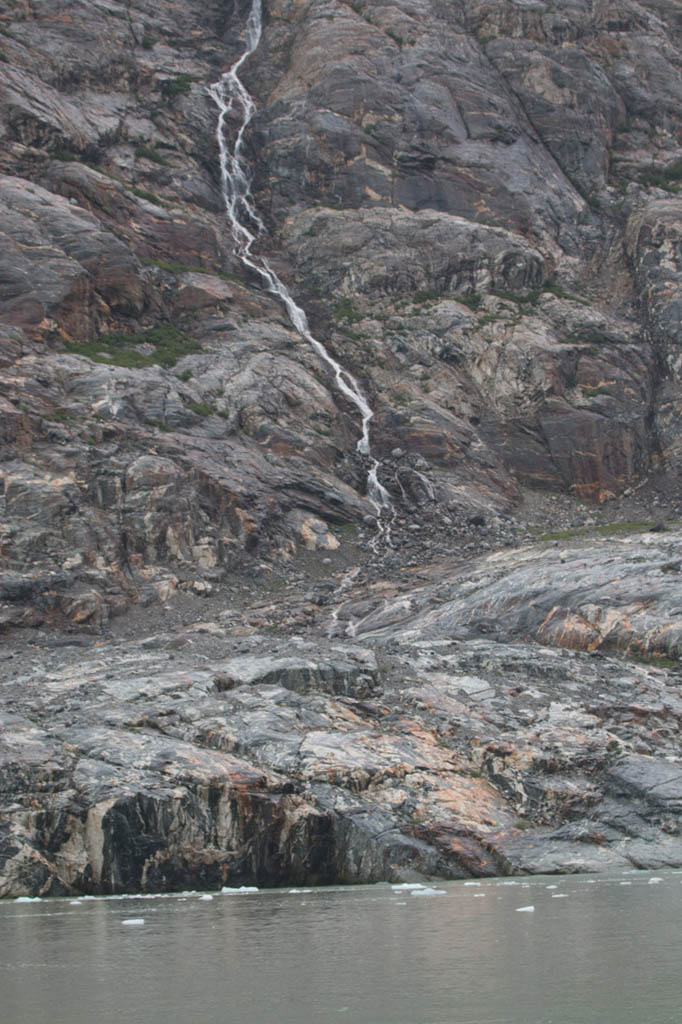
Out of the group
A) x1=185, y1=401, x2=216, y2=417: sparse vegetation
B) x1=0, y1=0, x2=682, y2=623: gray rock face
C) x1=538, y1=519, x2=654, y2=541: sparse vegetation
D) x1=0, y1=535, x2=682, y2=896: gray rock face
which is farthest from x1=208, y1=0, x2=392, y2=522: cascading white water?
x1=0, y1=535, x2=682, y2=896: gray rock face

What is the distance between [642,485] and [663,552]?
22.0 metres

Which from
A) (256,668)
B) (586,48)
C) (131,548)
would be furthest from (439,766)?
(586,48)

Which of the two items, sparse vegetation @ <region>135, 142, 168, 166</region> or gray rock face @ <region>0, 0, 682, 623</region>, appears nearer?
gray rock face @ <region>0, 0, 682, 623</region>

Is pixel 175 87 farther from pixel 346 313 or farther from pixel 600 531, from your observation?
pixel 600 531

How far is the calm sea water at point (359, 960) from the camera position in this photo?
9.09 meters

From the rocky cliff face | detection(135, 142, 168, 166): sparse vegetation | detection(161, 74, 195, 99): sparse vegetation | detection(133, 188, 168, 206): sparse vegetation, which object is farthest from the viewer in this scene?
detection(161, 74, 195, 99): sparse vegetation

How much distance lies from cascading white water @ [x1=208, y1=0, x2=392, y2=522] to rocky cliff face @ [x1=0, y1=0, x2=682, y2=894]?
94cm

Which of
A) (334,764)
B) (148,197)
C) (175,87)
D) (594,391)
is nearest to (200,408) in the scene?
(148,197)

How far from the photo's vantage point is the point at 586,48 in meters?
79.2

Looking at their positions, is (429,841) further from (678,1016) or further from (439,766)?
(678,1016)

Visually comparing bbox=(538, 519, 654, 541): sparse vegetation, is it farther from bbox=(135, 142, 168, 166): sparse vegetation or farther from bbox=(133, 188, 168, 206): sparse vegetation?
bbox=(135, 142, 168, 166): sparse vegetation

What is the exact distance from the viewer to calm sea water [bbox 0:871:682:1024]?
9.09m

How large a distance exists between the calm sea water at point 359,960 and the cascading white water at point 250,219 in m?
34.1

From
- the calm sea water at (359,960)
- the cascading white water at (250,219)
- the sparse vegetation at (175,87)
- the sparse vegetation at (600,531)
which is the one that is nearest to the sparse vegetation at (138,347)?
the cascading white water at (250,219)
